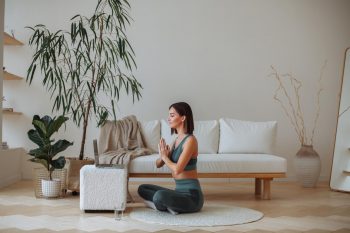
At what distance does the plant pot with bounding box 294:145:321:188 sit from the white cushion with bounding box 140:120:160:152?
199 cm

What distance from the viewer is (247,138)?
586 centimetres

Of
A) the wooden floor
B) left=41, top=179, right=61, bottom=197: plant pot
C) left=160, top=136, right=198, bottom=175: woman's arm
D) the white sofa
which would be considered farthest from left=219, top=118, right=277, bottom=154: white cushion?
left=41, top=179, right=61, bottom=197: plant pot

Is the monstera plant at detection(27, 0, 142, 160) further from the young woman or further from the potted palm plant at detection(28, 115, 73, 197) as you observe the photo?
the young woman

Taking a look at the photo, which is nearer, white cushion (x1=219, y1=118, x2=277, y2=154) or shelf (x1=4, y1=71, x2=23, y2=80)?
white cushion (x1=219, y1=118, x2=277, y2=154)

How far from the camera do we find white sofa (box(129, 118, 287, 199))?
16.9 feet

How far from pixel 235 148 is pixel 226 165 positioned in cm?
73

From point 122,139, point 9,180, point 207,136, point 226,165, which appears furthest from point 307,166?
point 9,180

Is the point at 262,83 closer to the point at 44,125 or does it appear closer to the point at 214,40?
the point at 214,40

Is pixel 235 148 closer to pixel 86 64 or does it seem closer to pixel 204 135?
pixel 204 135

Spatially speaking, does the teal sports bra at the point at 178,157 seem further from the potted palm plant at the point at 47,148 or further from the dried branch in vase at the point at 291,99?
the dried branch in vase at the point at 291,99

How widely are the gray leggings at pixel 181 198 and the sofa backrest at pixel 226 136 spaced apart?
63.3 inches

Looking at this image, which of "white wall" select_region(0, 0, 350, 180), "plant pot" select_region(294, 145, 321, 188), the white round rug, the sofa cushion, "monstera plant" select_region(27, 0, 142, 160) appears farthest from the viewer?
"white wall" select_region(0, 0, 350, 180)

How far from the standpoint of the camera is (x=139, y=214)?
4.24m

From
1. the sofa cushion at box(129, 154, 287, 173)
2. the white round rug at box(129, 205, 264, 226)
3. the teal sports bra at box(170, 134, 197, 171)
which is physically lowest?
the white round rug at box(129, 205, 264, 226)
